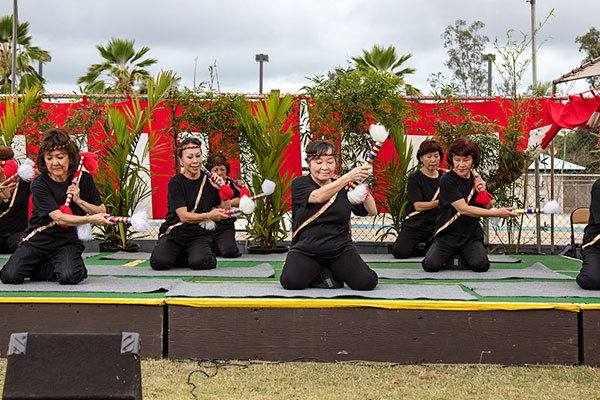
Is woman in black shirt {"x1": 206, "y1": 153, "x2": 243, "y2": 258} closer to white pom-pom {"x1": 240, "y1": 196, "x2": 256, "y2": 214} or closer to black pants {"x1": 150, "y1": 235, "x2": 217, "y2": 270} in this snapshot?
black pants {"x1": 150, "y1": 235, "x2": 217, "y2": 270}

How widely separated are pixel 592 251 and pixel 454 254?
141cm

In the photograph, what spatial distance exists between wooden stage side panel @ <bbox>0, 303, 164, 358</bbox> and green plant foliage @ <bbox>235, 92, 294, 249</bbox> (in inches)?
140

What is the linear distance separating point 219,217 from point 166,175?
190 cm

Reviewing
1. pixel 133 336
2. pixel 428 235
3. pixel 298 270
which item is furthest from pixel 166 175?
pixel 133 336

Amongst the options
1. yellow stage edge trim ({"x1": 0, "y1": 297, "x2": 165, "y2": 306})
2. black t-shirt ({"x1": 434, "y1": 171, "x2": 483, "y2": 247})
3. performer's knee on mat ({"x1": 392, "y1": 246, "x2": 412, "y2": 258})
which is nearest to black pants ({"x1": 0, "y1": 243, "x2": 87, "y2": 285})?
yellow stage edge trim ({"x1": 0, "y1": 297, "x2": 165, "y2": 306})

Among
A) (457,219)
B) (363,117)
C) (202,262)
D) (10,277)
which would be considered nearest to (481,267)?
(457,219)

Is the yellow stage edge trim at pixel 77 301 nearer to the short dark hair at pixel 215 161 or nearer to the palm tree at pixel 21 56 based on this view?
the short dark hair at pixel 215 161

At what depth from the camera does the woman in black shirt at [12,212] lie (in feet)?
21.7

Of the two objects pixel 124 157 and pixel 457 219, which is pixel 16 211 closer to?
pixel 124 157

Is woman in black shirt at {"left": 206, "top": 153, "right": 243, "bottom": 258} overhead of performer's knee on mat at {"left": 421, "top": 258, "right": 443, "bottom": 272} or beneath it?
overhead

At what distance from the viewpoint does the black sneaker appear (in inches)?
178

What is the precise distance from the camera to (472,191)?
18.6 ft

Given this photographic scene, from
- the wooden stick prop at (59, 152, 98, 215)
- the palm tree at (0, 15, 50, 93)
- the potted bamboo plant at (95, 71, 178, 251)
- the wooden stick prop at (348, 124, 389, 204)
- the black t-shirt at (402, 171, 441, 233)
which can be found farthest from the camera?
the palm tree at (0, 15, 50, 93)

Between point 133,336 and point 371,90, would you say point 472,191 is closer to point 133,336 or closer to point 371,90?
point 371,90
